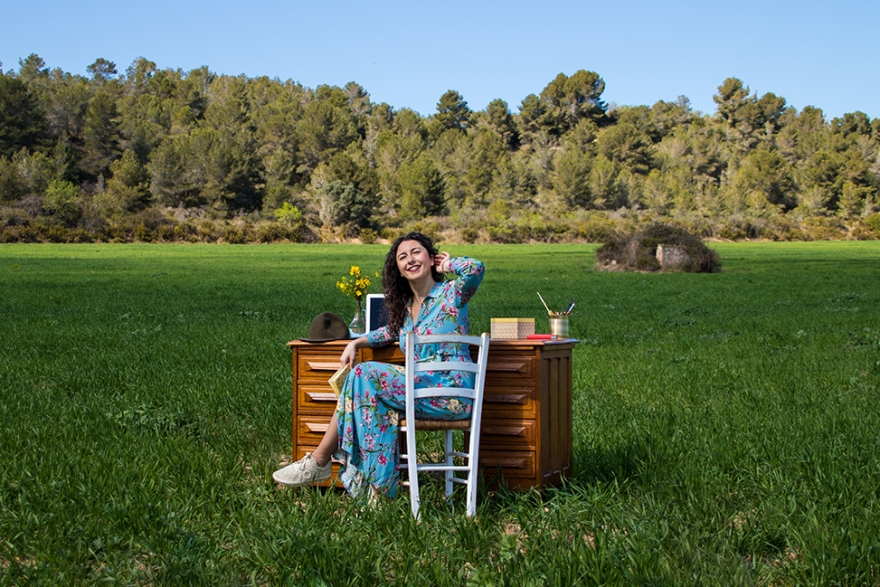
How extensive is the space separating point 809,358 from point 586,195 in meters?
98.7

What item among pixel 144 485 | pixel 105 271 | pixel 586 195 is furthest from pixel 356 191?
pixel 144 485

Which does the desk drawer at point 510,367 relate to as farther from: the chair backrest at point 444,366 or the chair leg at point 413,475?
the chair leg at point 413,475

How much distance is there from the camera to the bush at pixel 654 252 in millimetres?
39469

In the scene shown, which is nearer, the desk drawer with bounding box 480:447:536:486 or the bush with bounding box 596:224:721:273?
the desk drawer with bounding box 480:447:536:486

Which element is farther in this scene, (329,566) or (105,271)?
(105,271)

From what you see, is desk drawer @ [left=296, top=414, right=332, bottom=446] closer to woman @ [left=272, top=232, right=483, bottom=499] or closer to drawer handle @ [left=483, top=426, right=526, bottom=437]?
woman @ [left=272, top=232, right=483, bottom=499]

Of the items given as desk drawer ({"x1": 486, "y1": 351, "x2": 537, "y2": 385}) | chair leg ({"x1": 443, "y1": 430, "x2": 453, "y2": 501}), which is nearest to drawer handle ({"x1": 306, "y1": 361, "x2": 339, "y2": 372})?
chair leg ({"x1": 443, "y1": 430, "x2": 453, "y2": 501})

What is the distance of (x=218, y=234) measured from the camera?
77250 millimetres

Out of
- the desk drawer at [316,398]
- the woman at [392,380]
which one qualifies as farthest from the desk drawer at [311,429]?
the woman at [392,380]

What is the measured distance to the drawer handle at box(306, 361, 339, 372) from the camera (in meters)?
5.80

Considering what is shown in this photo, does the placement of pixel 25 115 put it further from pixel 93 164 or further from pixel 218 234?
pixel 218 234

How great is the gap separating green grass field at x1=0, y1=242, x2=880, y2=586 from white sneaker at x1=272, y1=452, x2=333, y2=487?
11cm

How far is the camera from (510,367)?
5332 millimetres

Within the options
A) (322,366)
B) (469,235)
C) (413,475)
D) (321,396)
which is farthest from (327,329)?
(469,235)
